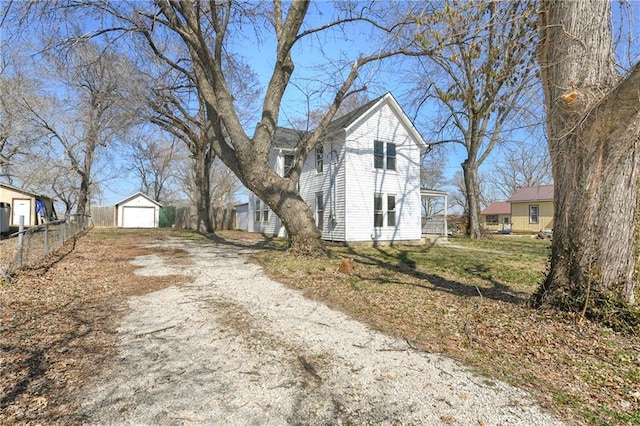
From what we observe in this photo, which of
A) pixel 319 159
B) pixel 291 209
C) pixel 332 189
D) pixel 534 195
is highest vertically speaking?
pixel 319 159

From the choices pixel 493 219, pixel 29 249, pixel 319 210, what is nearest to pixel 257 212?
pixel 319 210

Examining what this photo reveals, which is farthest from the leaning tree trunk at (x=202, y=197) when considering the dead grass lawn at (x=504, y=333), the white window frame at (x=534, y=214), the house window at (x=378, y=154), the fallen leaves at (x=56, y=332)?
the white window frame at (x=534, y=214)

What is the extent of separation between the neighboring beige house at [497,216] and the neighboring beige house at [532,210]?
723cm

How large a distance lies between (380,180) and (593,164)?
1170cm

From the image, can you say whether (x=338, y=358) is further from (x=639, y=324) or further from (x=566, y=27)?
(x=566, y=27)

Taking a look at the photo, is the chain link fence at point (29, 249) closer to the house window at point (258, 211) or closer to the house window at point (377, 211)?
the house window at point (377, 211)

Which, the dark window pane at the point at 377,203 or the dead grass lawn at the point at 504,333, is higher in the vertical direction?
the dark window pane at the point at 377,203

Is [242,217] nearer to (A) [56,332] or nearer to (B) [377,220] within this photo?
(B) [377,220]

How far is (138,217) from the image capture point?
33.9 m

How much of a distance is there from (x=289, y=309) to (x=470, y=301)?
113 inches

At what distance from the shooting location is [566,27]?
4297mm

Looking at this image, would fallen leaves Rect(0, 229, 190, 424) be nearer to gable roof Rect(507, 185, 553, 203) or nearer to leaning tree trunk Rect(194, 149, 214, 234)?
leaning tree trunk Rect(194, 149, 214, 234)

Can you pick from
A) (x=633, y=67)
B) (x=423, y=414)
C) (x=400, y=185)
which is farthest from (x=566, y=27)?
(x=400, y=185)

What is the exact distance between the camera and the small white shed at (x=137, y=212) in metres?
33.5
